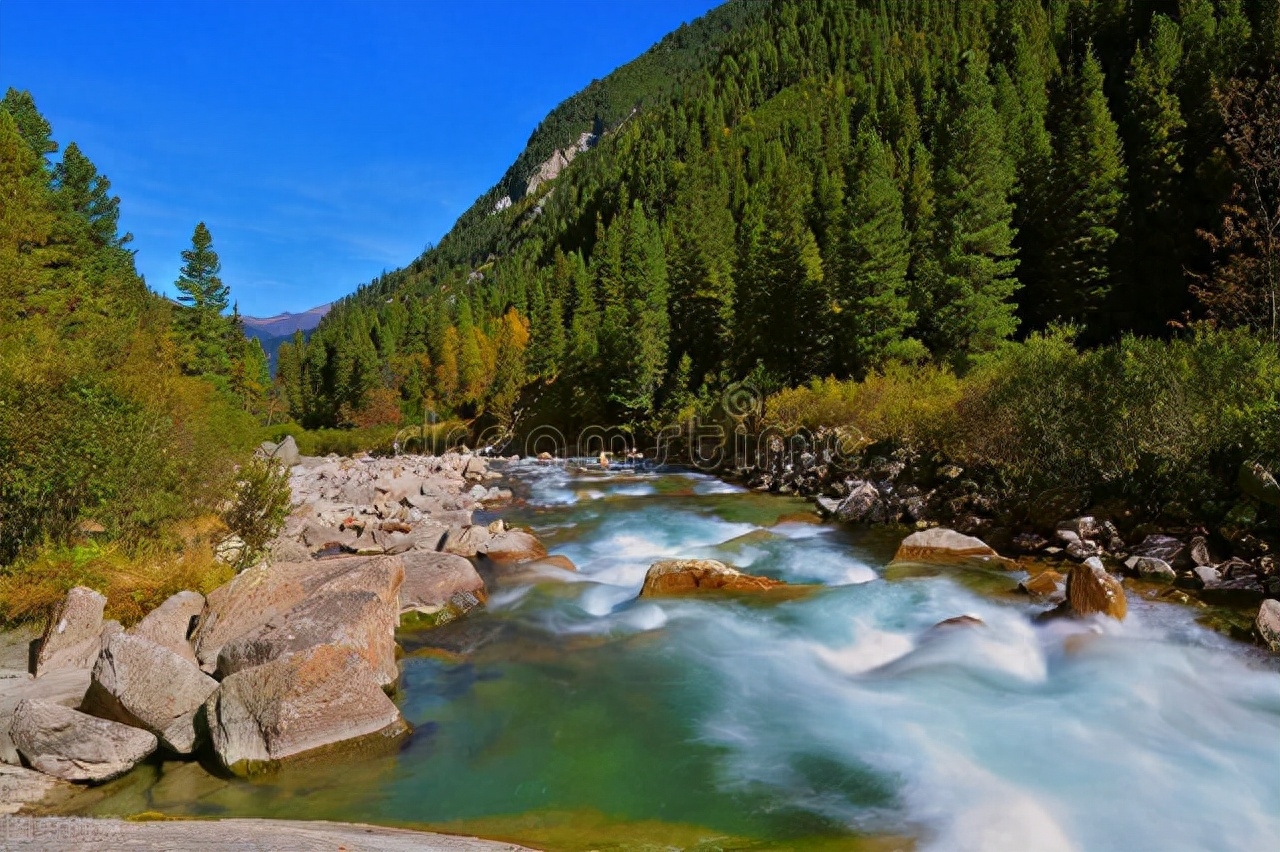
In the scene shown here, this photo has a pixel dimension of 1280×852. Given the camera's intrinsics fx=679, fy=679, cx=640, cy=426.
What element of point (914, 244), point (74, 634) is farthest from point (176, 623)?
point (914, 244)

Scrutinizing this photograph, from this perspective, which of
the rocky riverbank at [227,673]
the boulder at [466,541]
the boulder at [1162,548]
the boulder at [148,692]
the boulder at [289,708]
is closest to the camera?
the rocky riverbank at [227,673]

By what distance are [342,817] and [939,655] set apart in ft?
25.4

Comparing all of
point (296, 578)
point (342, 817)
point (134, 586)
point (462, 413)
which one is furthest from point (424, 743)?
point (462, 413)

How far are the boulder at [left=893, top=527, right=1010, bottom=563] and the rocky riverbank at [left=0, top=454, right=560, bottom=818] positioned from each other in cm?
845

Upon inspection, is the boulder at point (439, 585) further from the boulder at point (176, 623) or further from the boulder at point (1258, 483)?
the boulder at point (1258, 483)

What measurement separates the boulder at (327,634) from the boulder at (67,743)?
50.1 inches

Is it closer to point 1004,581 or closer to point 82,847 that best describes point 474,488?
point 1004,581

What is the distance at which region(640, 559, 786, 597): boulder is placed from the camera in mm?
12664

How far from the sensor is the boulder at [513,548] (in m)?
15.7

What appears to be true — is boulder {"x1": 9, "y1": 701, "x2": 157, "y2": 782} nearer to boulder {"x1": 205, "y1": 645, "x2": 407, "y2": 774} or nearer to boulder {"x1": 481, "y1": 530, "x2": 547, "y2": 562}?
boulder {"x1": 205, "y1": 645, "x2": 407, "y2": 774}

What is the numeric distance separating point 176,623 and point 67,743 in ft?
10.0

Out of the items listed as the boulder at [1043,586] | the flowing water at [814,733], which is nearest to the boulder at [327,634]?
the flowing water at [814,733]

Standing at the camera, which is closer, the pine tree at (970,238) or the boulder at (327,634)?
the boulder at (327,634)

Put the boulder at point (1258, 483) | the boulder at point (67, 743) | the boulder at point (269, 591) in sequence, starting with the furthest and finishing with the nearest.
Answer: the boulder at point (1258, 483) < the boulder at point (269, 591) < the boulder at point (67, 743)
